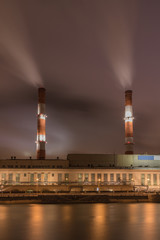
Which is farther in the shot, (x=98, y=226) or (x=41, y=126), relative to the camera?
(x=41, y=126)

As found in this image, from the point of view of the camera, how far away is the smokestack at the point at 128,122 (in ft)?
289

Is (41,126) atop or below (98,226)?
atop

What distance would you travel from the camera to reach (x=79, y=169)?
250 ft

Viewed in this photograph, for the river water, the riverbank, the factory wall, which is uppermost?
the factory wall

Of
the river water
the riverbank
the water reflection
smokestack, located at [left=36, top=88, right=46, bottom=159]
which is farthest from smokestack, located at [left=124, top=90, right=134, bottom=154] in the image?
the water reflection

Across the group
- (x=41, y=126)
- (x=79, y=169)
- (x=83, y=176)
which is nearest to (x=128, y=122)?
(x=79, y=169)

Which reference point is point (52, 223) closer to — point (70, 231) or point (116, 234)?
point (70, 231)

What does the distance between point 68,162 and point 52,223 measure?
5466cm

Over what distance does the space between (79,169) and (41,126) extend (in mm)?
17301

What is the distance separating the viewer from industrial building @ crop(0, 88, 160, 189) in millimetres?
73812

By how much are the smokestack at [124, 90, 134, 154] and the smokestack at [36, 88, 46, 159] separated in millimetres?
23927

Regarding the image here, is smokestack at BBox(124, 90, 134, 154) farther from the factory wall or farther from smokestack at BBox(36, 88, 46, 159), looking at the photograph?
smokestack at BBox(36, 88, 46, 159)

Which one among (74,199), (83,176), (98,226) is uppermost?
(83,176)

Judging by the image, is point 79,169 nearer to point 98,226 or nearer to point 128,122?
point 128,122
